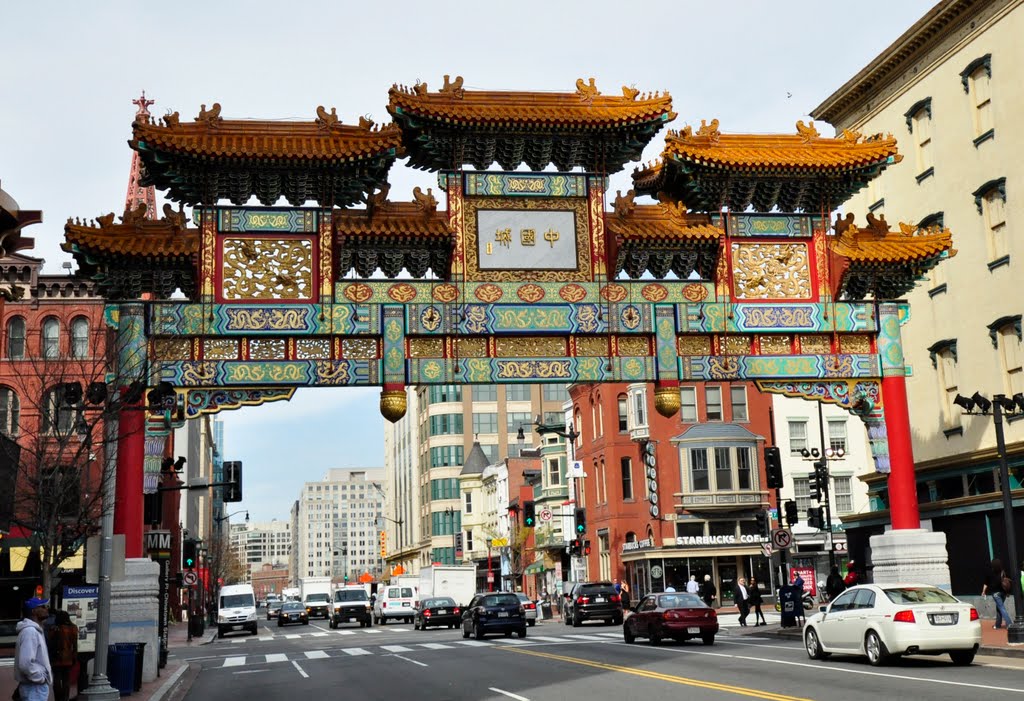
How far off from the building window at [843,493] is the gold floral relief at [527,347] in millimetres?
41096

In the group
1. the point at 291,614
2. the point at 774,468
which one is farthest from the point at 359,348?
the point at 291,614

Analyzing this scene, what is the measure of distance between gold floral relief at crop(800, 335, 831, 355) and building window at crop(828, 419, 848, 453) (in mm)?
37274

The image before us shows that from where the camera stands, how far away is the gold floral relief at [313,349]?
1023 inches

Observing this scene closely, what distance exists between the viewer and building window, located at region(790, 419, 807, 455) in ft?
211

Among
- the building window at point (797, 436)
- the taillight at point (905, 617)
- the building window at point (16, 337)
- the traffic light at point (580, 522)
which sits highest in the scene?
the building window at point (16, 337)

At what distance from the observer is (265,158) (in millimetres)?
25578

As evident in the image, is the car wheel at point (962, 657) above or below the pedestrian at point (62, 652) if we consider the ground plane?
below

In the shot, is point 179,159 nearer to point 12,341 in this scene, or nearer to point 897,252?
point 897,252

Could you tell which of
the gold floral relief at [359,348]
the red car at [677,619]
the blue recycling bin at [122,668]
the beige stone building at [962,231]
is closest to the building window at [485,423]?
the beige stone building at [962,231]

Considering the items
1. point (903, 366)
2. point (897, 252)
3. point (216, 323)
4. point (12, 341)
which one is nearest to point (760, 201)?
point (897, 252)

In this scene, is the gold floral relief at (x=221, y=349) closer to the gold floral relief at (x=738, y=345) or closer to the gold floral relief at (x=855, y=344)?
the gold floral relief at (x=738, y=345)

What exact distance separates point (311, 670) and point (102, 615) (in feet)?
28.5

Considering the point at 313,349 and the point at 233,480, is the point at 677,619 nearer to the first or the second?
the point at 313,349

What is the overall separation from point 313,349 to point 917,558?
15.2 m
